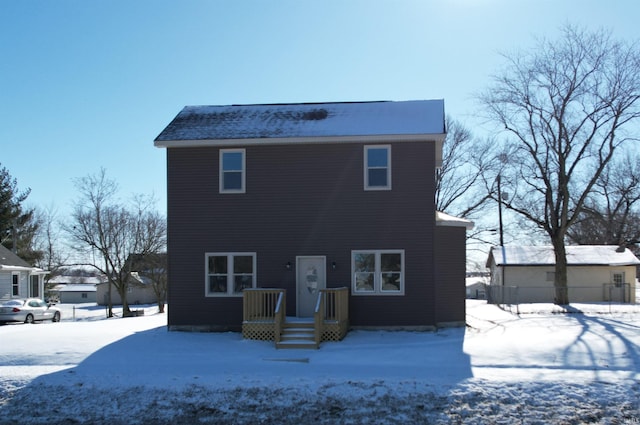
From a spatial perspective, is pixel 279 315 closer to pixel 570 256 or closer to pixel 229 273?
pixel 229 273

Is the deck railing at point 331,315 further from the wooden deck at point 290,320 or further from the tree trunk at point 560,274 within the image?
the tree trunk at point 560,274

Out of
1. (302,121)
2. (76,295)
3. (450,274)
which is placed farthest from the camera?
(76,295)

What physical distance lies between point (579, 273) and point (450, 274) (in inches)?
895

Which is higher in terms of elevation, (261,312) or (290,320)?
(261,312)

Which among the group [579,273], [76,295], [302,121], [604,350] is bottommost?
[76,295]

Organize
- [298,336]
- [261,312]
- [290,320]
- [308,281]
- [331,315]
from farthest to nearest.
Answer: [308,281]
[290,320]
[261,312]
[331,315]
[298,336]

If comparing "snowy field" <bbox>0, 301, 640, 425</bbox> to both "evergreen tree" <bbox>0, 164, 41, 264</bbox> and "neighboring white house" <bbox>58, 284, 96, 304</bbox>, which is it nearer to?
"evergreen tree" <bbox>0, 164, 41, 264</bbox>

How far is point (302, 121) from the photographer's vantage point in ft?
61.3

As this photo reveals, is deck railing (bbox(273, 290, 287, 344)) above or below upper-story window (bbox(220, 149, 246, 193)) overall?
below

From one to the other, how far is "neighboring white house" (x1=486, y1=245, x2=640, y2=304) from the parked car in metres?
25.9

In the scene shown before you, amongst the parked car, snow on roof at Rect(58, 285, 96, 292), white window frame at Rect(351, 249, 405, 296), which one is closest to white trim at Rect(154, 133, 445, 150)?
white window frame at Rect(351, 249, 405, 296)

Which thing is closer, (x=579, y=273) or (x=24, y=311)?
(x=24, y=311)

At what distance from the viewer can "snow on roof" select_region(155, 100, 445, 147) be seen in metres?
17.6

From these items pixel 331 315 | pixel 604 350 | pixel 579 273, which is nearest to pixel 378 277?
A: pixel 331 315
